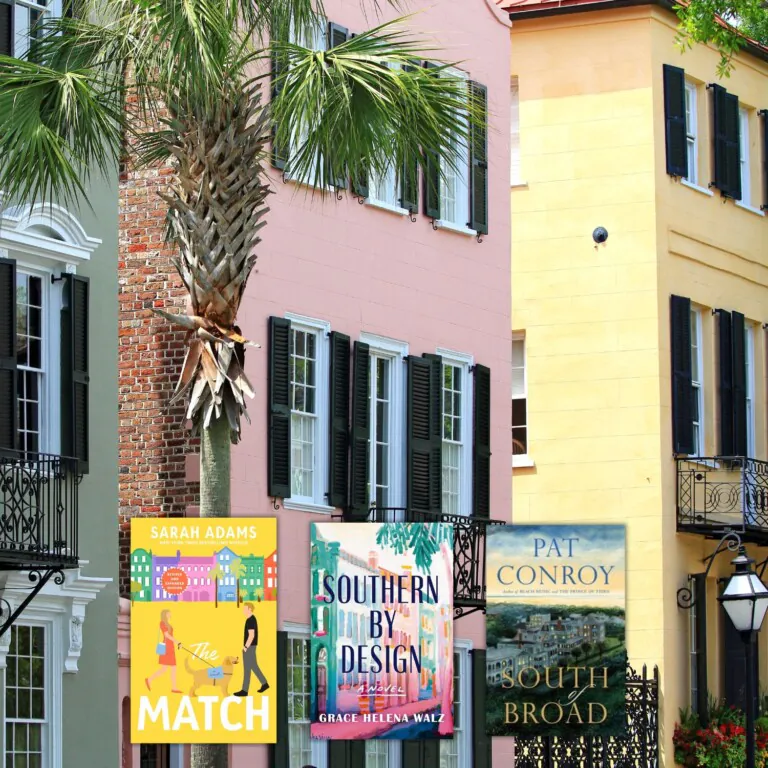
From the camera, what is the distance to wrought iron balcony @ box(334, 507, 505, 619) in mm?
27516

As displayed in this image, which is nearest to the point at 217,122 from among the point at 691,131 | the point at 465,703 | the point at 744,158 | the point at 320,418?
the point at 320,418

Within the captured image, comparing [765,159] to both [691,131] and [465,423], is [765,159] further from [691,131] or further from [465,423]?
[465,423]

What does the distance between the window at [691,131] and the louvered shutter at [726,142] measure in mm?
365

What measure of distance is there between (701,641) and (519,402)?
13.8 feet

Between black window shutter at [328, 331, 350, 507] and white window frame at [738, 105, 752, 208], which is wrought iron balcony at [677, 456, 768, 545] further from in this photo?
black window shutter at [328, 331, 350, 507]

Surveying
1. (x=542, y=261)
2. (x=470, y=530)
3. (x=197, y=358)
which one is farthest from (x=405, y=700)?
(x=542, y=261)

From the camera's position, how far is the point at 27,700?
22.5 metres

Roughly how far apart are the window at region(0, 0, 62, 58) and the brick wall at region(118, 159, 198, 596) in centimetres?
268

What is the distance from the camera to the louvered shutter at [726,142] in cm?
3469

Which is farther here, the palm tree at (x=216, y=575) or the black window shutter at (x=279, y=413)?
the black window shutter at (x=279, y=413)

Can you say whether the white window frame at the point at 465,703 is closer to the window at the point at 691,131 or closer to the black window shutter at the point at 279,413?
the black window shutter at the point at 279,413

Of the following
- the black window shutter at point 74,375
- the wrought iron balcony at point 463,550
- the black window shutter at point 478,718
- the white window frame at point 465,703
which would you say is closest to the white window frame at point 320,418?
the wrought iron balcony at point 463,550

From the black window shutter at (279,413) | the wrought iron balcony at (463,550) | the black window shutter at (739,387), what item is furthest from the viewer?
the black window shutter at (739,387)

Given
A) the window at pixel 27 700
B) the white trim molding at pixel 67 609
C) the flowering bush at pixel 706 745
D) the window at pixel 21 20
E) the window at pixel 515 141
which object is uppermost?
the window at pixel 515 141
